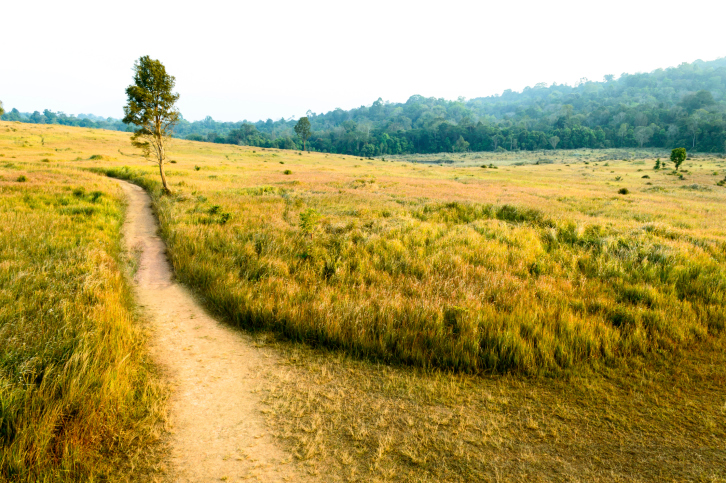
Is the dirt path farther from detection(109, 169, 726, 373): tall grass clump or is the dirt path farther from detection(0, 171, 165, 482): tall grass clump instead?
detection(109, 169, 726, 373): tall grass clump

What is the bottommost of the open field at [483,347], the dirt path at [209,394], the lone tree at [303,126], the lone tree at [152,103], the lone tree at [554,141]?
the dirt path at [209,394]

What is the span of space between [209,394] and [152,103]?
23985mm

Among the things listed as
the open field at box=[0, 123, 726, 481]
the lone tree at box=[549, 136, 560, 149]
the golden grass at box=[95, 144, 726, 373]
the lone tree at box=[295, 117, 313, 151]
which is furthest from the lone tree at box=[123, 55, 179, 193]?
the lone tree at box=[549, 136, 560, 149]

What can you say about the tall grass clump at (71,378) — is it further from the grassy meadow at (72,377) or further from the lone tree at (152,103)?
the lone tree at (152,103)

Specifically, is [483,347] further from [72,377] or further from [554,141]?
[554,141]

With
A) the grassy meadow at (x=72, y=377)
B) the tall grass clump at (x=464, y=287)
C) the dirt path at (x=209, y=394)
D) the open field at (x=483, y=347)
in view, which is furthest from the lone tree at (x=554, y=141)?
the grassy meadow at (x=72, y=377)

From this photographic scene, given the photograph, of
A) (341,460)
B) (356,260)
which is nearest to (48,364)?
(341,460)

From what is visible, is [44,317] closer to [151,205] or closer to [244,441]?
[244,441]

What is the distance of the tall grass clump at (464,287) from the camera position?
5.61 metres

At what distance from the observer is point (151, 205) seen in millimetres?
19250

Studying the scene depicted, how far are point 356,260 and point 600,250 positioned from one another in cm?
772

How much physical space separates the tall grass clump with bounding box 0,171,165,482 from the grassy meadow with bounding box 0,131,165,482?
0.01 m

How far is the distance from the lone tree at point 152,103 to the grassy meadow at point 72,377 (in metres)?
16.6

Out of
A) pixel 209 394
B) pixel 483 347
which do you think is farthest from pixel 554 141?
pixel 209 394
